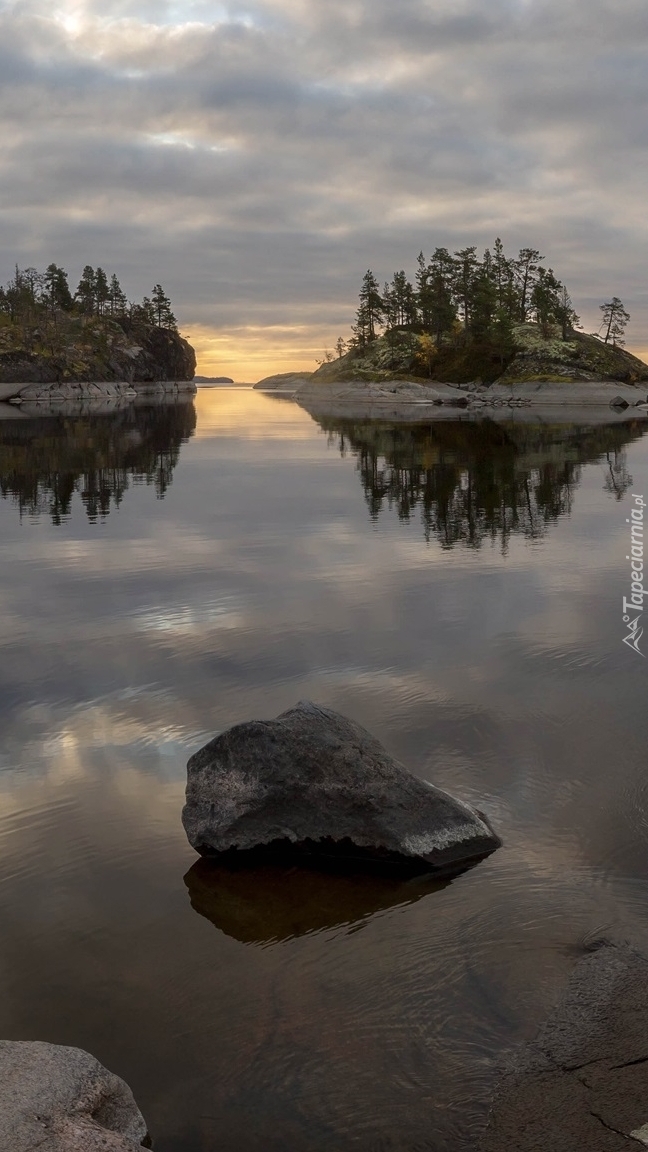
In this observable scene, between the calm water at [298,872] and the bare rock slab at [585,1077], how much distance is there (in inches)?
9.1

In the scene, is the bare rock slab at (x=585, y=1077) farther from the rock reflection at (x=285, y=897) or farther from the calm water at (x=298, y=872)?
the rock reflection at (x=285, y=897)

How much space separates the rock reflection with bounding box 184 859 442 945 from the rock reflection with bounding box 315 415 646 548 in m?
16.2

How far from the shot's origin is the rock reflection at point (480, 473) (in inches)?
1109

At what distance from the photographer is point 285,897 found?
8117mm

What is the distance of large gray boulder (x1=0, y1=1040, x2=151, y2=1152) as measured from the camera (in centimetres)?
463

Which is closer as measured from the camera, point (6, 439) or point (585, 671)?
point (585, 671)

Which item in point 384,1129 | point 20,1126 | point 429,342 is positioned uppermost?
point 429,342

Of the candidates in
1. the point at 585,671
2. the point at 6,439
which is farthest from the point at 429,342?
the point at 585,671

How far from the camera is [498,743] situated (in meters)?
11.0

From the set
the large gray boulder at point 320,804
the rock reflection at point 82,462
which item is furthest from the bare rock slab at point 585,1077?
the rock reflection at point 82,462

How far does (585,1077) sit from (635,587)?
15039 millimetres

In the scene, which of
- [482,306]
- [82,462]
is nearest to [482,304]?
[482,306]

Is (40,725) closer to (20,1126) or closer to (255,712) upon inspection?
(255,712)

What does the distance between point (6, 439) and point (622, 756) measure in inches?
2296
